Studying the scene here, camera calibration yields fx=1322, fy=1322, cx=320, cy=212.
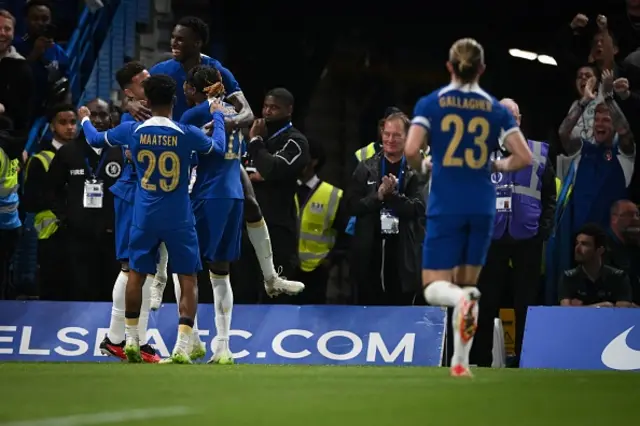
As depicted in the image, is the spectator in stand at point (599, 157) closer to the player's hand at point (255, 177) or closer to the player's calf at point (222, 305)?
the player's hand at point (255, 177)

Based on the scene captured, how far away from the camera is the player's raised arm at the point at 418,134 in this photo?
884 centimetres

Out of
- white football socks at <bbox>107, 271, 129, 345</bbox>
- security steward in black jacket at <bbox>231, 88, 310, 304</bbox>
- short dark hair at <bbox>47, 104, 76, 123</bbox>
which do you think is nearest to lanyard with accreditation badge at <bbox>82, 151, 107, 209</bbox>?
short dark hair at <bbox>47, 104, 76, 123</bbox>

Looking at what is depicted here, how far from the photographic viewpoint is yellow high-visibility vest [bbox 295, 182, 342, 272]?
44.3 feet

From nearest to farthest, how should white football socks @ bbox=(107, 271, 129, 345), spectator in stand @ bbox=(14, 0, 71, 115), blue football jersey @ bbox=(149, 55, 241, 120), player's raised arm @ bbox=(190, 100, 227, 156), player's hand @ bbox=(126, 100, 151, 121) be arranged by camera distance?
player's raised arm @ bbox=(190, 100, 227, 156)
player's hand @ bbox=(126, 100, 151, 121)
white football socks @ bbox=(107, 271, 129, 345)
blue football jersey @ bbox=(149, 55, 241, 120)
spectator in stand @ bbox=(14, 0, 71, 115)

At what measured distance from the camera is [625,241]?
1348 centimetres

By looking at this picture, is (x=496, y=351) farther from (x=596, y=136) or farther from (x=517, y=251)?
(x=596, y=136)

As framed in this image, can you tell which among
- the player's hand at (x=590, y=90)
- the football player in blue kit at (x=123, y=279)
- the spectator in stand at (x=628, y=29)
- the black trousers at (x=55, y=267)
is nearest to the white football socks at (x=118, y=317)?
the football player in blue kit at (x=123, y=279)

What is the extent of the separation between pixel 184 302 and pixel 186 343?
0.34 metres

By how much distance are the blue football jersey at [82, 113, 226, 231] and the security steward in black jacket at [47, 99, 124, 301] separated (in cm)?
252

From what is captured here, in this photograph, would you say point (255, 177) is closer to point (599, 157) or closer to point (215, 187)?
point (215, 187)

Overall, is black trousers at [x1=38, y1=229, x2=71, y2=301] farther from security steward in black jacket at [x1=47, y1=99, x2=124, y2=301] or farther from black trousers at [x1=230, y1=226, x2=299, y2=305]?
black trousers at [x1=230, y1=226, x2=299, y2=305]

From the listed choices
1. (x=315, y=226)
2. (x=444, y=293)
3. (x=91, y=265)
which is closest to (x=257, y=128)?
(x=315, y=226)

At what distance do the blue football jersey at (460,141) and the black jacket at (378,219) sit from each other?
3690 millimetres

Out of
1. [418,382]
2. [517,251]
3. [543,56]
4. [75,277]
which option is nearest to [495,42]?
[543,56]
